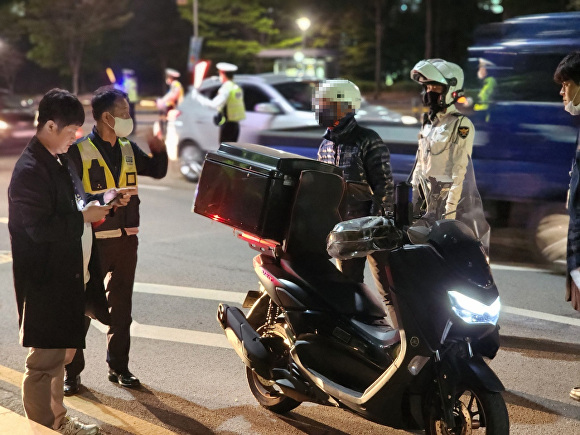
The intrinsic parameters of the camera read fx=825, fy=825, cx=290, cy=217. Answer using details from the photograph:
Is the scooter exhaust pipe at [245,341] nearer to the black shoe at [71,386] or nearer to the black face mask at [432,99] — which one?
the black shoe at [71,386]

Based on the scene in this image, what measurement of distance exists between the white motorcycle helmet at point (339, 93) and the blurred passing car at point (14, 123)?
1539 centimetres

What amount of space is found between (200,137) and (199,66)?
4.28 m

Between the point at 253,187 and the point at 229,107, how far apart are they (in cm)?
853

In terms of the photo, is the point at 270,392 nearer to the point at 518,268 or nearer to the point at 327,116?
the point at 327,116

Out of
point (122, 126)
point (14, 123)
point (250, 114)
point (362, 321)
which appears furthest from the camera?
point (14, 123)

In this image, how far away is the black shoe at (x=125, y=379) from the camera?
202 inches

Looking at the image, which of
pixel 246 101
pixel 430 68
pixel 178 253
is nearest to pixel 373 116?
pixel 246 101

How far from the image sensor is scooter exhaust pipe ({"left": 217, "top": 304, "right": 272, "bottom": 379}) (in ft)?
14.6

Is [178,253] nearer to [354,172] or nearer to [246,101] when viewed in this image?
[354,172]

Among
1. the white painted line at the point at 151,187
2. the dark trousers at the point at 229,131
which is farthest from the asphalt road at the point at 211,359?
the white painted line at the point at 151,187

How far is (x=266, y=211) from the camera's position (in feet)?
14.5

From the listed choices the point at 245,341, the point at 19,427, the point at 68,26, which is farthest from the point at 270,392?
the point at 68,26

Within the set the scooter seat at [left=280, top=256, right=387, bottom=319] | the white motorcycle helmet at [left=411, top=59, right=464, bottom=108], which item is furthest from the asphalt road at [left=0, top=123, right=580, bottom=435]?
the white motorcycle helmet at [left=411, top=59, right=464, bottom=108]

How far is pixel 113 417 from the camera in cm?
466
